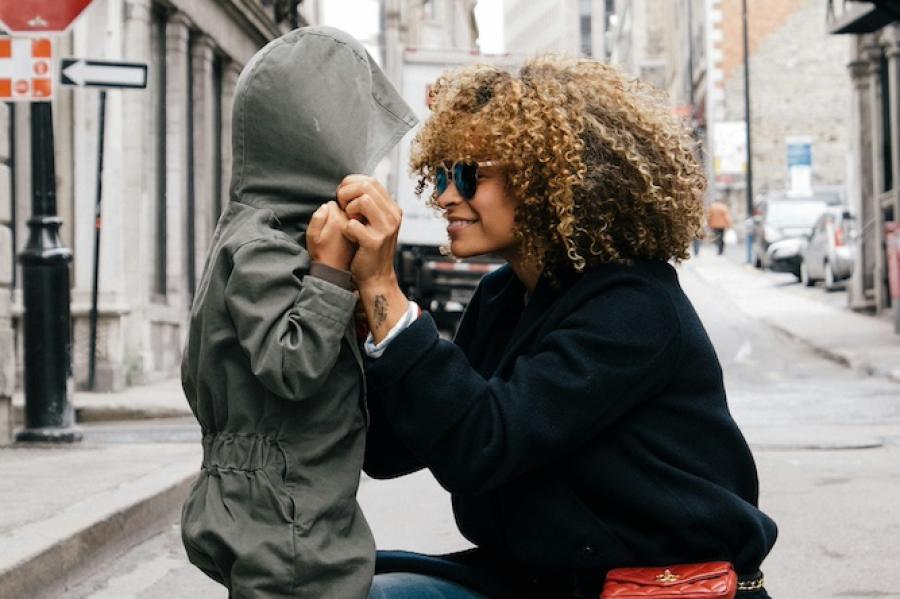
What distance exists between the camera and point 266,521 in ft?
7.27

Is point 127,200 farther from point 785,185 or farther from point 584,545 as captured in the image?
point 785,185

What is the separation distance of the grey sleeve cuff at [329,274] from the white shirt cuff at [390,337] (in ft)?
0.37

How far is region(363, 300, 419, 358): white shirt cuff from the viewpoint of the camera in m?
2.37

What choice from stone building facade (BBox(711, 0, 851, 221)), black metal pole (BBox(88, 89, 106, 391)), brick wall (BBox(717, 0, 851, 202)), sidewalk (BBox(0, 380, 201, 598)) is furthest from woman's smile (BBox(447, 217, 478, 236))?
brick wall (BBox(717, 0, 851, 202))

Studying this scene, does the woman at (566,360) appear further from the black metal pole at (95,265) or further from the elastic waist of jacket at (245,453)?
the black metal pole at (95,265)

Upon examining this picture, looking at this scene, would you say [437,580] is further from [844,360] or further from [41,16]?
[844,360]

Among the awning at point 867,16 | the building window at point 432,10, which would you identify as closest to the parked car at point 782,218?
the awning at point 867,16

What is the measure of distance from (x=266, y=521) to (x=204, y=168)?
1748cm

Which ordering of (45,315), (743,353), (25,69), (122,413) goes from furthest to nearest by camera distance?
1. (743,353)
2. (122,413)
3. (45,315)
4. (25,69)

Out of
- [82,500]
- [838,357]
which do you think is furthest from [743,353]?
[82,500]

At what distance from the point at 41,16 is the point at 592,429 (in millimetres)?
7216

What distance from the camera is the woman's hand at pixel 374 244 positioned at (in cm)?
230

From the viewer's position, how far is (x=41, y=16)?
895cm

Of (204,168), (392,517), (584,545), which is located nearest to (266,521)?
(584,545)
